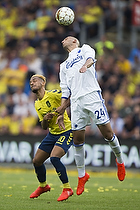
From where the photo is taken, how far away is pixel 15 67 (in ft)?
57.8

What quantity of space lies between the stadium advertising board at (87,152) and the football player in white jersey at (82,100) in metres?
6.25

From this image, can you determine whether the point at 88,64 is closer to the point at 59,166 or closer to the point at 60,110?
the point at 60,110


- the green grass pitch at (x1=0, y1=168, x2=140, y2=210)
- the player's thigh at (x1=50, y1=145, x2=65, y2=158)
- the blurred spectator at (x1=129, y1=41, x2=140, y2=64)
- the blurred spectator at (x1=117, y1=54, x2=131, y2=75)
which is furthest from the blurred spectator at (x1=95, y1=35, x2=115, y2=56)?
the player's thigh at (x1=50, y1=145, x2=65, y2=158)

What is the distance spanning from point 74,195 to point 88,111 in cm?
201

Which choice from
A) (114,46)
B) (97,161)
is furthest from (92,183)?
(114,46)

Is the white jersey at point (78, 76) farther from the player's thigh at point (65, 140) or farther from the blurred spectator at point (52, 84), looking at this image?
the blurred spectator at point (52, 84)

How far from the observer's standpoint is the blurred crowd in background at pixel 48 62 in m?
15.3

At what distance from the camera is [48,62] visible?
56.5 ft

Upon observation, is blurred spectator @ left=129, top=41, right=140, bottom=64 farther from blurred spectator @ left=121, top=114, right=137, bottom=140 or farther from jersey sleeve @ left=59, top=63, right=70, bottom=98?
jersey sleeve @ left=59, top=63, right=70, bottom=98

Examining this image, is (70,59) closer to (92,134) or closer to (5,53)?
(92,134)

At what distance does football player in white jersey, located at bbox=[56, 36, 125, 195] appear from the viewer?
7645mm

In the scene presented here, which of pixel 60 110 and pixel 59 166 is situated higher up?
pixel 60 110

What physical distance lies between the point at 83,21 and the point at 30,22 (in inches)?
89.7

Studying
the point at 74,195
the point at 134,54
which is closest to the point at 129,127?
the point at 134,54
